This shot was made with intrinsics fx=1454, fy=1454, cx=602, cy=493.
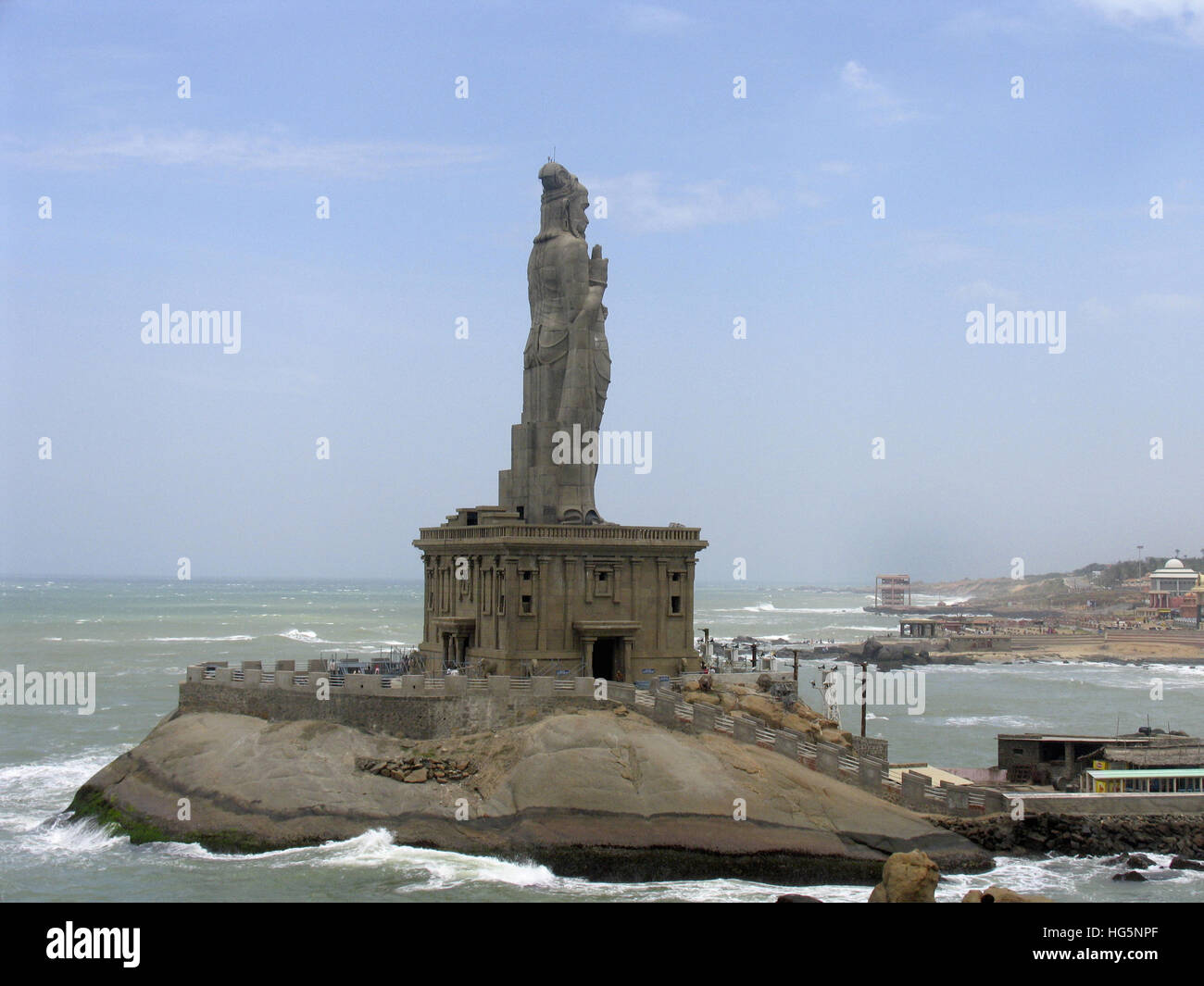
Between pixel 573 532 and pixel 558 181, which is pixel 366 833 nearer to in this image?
pixel 573 532

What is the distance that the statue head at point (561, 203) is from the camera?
4569 cm

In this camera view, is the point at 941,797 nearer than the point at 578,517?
Yes

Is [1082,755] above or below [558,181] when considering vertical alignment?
below

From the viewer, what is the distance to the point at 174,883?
109 feet

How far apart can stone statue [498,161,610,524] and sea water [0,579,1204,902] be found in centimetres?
1350

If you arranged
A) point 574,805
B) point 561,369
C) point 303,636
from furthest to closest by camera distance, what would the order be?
point 303,636
point 561,369
point 574,805

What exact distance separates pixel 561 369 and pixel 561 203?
5.28m

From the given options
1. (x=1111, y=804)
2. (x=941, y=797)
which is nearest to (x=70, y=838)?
(x=941, y=797)

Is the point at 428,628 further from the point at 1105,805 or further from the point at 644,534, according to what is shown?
the point at 1105,805

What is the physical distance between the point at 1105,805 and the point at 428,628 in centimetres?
2106

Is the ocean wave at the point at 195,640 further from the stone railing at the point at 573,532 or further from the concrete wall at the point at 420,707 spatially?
the concrete wall at the point at 420,707

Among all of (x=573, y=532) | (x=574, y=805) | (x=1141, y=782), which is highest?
(x=573, y=532)

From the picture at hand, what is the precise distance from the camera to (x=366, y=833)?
117ft
